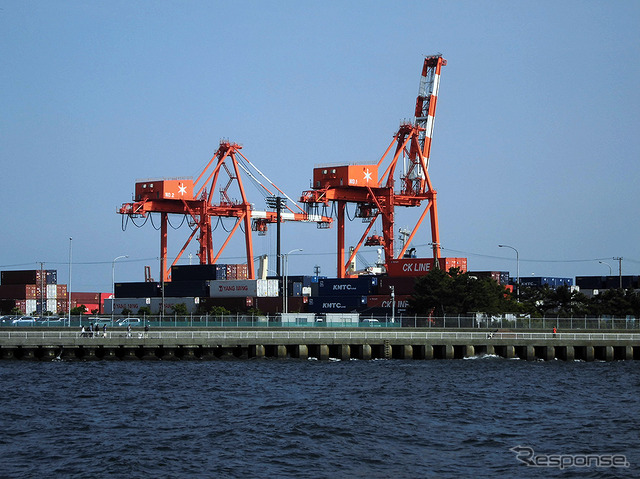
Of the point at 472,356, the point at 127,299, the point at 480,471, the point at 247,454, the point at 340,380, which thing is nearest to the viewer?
the point at 480,471

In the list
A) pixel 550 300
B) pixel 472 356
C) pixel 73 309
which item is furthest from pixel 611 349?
pixel 73 309

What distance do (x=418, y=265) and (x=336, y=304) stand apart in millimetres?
11100

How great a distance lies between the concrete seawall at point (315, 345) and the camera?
70.4 meters

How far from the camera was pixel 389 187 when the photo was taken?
12106cm

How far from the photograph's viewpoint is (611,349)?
77125mm

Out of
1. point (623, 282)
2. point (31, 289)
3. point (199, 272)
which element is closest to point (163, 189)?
point (199, 272)

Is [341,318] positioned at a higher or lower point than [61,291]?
lower

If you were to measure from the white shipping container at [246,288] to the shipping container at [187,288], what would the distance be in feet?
6.51

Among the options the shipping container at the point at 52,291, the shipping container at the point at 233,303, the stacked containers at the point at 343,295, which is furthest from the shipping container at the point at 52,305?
the stacked containers at the point at 343,295

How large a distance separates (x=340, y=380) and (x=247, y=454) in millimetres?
24481

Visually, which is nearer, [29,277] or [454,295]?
[454,295]

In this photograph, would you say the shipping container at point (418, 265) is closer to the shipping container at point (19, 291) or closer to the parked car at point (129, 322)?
the parked car at point (129, 322)

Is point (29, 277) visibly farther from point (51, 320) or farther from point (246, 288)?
point (51, 320)

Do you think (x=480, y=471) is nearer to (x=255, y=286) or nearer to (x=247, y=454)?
(x=247, y=454)
